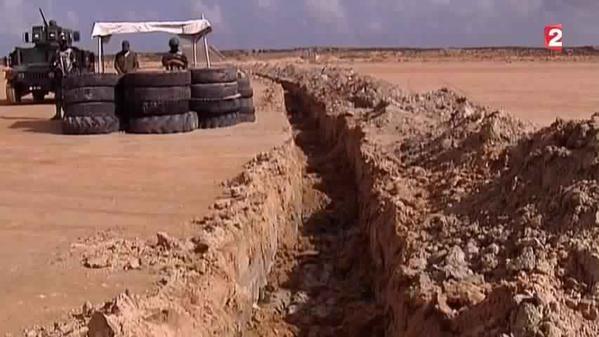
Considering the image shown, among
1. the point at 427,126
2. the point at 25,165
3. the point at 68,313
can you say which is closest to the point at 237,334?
the point at 68,313

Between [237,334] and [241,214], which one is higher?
[241,214]

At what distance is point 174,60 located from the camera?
54.5 feet

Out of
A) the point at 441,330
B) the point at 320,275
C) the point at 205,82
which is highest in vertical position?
the point at 205,82

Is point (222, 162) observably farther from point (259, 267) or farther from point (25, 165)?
point (259, 267)

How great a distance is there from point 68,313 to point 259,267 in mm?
2357

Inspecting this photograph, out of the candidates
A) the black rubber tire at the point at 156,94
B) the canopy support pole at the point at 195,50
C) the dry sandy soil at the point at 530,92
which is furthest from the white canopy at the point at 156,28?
the dry sandy soil at the point at 530,92

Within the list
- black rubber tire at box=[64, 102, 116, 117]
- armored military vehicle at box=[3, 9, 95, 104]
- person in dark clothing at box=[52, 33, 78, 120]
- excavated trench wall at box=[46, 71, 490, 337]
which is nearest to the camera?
excavated trench wall at box=[46, 71, 490, 337]

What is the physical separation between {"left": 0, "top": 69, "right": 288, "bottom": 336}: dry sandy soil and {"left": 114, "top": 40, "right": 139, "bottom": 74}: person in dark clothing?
172 centimetres

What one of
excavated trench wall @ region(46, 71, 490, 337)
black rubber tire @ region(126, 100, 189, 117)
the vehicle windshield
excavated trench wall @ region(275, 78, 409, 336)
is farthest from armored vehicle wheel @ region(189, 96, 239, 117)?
the vehicle windshield

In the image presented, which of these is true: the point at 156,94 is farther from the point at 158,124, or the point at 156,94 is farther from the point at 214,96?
the point at 214,96

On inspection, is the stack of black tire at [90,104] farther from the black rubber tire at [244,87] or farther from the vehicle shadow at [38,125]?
the black rubber tire at [244,87]

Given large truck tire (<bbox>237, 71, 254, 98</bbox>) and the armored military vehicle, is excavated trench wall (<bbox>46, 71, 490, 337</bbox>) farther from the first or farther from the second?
the armored military vehicle

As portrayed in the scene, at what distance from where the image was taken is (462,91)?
93.9ft

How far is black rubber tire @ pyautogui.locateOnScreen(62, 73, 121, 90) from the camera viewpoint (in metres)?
14.7
